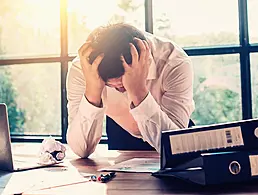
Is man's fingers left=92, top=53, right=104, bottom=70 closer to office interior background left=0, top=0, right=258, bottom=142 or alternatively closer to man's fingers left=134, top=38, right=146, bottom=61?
man's fingers left=134, top=38, right=146, bottom=61

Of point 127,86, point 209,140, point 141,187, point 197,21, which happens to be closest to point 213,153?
point 209,140

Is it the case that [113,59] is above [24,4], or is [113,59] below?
below

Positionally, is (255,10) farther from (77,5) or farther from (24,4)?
(24,4)

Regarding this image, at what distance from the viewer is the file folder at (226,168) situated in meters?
1.03

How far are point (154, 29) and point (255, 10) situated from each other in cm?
69

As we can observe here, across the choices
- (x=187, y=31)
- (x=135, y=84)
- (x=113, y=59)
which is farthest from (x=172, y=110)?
(x=187, y=31)

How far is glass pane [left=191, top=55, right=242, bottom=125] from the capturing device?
8.52 feet

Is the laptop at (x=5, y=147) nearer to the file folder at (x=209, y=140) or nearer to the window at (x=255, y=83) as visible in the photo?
the file folder at (x=209, y=140)

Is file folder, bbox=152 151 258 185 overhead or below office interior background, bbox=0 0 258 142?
below

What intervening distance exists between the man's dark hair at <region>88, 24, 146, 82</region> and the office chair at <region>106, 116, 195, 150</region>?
0.46 meters

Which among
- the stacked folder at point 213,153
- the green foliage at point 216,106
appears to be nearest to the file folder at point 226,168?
the stacked folder at point 213,153

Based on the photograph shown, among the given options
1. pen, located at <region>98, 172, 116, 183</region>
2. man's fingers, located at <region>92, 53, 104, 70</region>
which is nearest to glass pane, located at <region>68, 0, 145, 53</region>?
man's fingers, located at <region>92, 53, 104, 70</region>

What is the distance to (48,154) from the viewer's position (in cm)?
150

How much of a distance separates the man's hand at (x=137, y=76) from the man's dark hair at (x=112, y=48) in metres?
0.02
